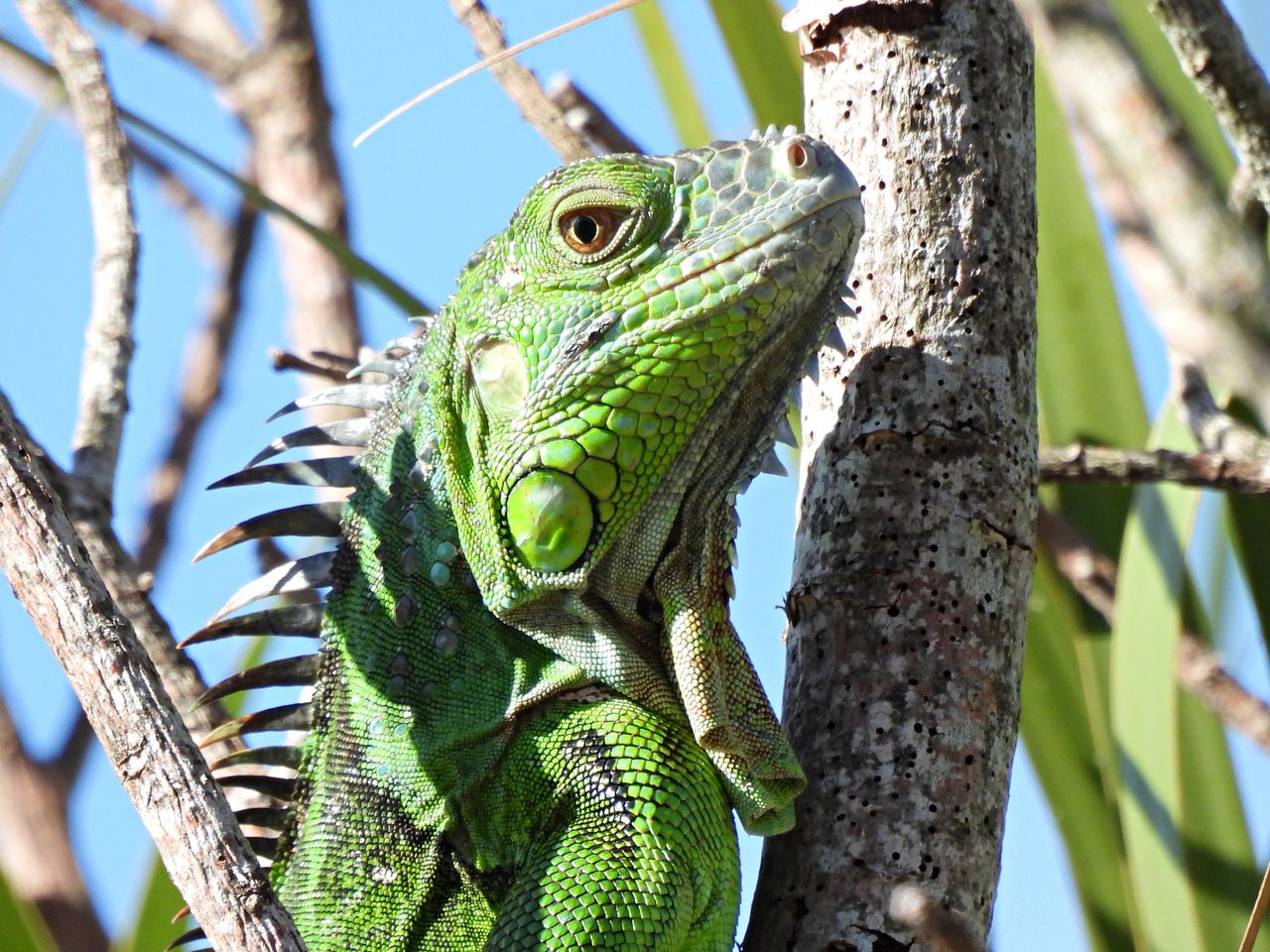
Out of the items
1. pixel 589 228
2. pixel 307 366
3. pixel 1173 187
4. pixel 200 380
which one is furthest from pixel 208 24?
pixel 1173 187

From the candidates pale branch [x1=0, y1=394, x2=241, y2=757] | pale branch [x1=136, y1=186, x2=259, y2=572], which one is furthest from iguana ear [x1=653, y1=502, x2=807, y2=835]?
pale branch [x1=136, y1=186, x2=259, y2=572]

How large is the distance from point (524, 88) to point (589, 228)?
1.25m

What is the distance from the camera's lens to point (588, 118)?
4.67 m

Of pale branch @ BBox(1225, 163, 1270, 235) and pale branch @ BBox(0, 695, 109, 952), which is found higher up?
pale branch @ BBox(1225, 163, 1270, 235)

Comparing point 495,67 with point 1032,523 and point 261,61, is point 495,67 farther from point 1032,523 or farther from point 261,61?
point 261,61

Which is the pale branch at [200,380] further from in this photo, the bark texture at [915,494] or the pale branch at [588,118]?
the bark texture at [915,494]

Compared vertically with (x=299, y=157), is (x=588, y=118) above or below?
below

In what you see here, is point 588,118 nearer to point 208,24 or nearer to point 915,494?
point 915,494

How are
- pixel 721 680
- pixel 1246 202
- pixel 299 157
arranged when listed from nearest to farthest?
1. pixel 721 680
2. pixel 1246 202
3. pixel 299 157

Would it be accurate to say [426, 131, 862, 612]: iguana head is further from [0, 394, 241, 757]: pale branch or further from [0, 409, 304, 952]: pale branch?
[0, 394, 241, 757]: pale branch

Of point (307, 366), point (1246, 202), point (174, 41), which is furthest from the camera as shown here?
point (174, 41)

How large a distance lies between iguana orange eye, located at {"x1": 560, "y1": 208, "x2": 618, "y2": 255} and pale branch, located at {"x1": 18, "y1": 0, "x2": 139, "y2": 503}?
162cm

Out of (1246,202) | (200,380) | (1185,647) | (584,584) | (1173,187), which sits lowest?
(1185,647)

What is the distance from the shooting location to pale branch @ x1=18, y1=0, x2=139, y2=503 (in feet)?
14.1
